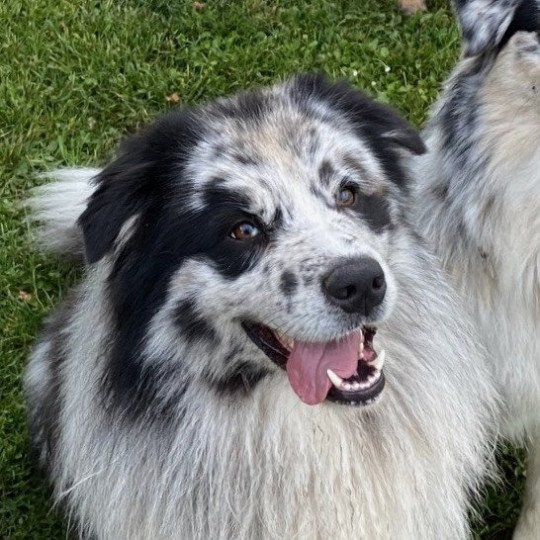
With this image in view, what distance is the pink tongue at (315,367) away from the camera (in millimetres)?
2221

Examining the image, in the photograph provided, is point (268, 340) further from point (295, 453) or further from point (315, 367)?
→ point (295, 453)

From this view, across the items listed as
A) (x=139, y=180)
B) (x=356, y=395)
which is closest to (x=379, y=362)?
(x=356, y=395)

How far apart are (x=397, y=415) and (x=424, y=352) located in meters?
0.19

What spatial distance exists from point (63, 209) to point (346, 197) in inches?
57.5

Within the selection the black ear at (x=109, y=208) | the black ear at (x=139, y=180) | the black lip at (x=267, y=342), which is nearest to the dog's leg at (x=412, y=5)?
the black ear at (x=139, y=180)

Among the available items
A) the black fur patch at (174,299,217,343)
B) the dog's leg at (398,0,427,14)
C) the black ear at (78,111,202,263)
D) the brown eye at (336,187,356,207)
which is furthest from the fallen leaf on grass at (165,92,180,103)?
the black fur patch at (174,299,217,343)

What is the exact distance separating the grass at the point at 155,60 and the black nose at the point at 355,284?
214 centimetres

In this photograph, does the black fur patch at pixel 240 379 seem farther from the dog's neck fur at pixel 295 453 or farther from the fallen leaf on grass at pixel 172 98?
the fallen leaf on grass at pixel 172 98

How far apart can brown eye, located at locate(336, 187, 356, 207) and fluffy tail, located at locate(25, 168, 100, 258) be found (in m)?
1.27

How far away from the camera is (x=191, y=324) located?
7.39ft

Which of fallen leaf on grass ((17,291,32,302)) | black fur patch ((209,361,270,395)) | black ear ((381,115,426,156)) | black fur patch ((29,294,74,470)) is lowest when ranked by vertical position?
fallen leaf on grass ((17,291,32,302))

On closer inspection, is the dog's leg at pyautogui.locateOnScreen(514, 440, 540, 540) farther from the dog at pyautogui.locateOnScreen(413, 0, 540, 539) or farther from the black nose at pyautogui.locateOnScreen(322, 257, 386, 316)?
the black nose at pyautogui.locateOnScreen(322, 257, 386, 316)

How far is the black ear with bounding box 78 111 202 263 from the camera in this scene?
216 centimetres

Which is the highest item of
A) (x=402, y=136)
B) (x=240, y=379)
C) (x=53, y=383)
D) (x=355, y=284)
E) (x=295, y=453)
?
(x=402, y=136)
